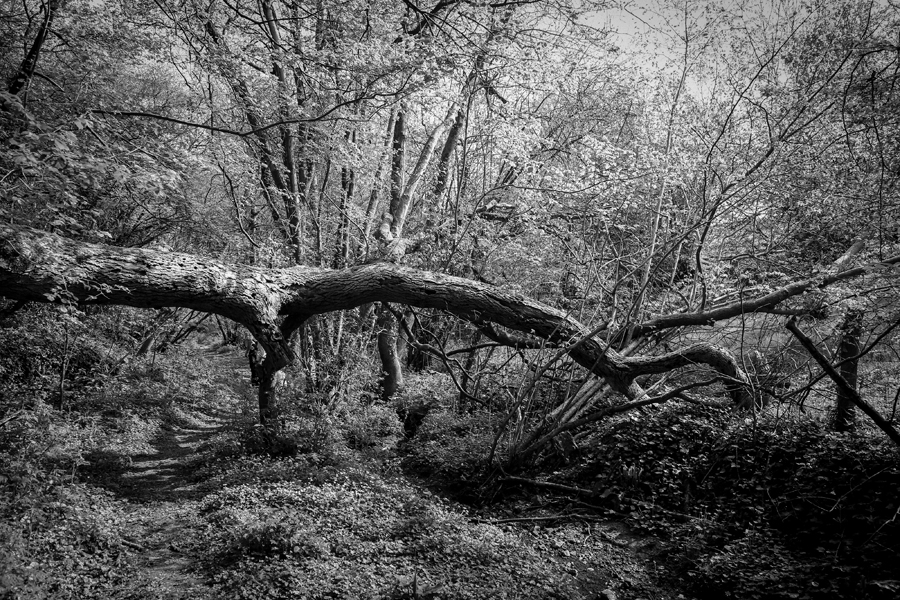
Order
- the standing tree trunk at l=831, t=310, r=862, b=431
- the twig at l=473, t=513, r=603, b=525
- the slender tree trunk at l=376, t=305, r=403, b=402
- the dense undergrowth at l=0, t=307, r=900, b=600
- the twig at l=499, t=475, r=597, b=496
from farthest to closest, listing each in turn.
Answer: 1. the slender tree trunk at l=376, t=305, r=403, b=402
2. the twig at l=499, t=475, r=597, b=496
3. the standing tree trunk at l=831, t=310, r=862, b=431
4. the twig at l=473, t=513, r=603, b=525
5. the dense undergrowth at l=0, t=307, r=900, b=600

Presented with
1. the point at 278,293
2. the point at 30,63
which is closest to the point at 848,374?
the point at 278,293

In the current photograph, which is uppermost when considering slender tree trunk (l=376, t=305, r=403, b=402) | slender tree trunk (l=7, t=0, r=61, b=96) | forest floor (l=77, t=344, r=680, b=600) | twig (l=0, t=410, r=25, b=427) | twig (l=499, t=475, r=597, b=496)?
slender tree trunk (l=7, t=0, r=61, b=96)

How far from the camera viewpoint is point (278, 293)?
275 inches

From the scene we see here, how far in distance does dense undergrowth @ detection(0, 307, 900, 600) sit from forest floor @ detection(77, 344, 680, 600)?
0.03 metres

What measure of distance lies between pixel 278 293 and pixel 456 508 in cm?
355

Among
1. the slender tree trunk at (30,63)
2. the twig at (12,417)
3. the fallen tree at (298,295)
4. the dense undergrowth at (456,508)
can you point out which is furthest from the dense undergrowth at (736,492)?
the slender tree trunk at (30,63)

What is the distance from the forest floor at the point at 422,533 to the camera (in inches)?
187

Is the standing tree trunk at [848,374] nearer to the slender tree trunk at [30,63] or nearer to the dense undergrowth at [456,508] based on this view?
the dense undergrowth at [456,508]

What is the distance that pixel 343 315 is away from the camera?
10016 millimetres

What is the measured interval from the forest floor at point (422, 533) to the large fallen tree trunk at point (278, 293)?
6.25 ft

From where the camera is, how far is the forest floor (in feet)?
15.6

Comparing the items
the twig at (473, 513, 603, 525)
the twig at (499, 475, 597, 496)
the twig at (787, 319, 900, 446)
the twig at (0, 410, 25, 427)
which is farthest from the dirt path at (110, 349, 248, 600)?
the twig at (787, 319, 900, 446)

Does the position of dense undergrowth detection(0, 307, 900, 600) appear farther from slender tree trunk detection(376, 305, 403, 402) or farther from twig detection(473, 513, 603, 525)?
slender tree trunk detection(376, 305, 403, 402)

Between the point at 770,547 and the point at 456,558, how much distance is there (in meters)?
2.93
